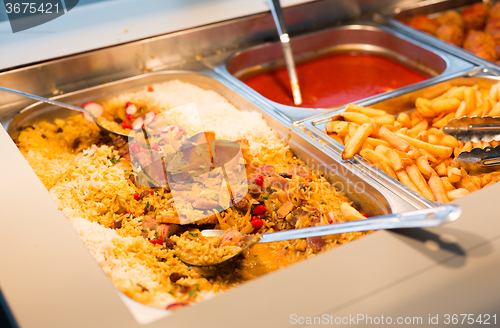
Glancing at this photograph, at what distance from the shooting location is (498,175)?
4.71 feet

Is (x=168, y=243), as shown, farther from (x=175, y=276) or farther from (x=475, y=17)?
(x=475, y=17)

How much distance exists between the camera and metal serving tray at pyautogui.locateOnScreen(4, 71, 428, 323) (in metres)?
1.35

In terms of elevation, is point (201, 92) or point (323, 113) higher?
A: point (201, 92)

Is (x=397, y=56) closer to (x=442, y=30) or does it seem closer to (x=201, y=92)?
(x=442, y=30)

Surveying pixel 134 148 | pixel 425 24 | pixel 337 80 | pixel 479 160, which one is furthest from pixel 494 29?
pixel 134 148

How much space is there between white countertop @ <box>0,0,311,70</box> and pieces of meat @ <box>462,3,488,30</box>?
128cm

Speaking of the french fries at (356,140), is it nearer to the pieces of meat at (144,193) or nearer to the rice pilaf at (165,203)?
the rice pilaf at (165,203)

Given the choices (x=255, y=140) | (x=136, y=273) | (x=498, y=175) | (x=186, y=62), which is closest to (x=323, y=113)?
(x=255, y=140)

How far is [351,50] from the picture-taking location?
9.08 ft

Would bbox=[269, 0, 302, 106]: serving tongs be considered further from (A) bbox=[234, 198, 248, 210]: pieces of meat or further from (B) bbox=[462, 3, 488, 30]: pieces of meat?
(B) bbox=[462, 3, 488, 30]: pieces of meat

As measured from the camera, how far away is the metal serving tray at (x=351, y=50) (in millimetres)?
2420

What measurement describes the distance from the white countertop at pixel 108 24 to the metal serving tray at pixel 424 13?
706 mm

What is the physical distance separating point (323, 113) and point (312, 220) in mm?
655

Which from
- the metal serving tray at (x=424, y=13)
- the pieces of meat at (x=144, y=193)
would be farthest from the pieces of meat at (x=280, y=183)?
the metal serving tray at (x=424, y=13)
